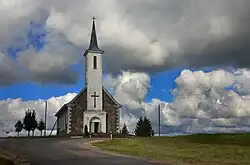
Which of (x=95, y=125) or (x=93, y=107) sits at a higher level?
(x=93, y=107)

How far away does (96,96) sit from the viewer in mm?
68562

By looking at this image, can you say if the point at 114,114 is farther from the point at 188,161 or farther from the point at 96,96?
the point at 188,161

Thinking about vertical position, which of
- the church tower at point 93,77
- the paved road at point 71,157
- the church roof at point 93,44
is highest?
the church roof at point 93,44

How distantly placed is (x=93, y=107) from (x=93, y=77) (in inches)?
195

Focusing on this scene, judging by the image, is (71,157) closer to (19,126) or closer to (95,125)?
(95,125)

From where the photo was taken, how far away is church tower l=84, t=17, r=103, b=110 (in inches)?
2694

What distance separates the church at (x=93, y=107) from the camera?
6688cm

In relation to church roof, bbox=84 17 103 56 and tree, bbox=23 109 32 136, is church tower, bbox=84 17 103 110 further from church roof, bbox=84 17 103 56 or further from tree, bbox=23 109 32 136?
tree, bbox=23 109 32 136

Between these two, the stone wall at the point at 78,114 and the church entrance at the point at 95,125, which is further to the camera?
the church entrance at the point at 95,125

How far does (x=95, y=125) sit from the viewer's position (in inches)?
2692

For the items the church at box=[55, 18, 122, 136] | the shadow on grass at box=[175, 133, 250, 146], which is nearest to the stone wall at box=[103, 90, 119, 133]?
the church at box=[55, 18, 122, 136]

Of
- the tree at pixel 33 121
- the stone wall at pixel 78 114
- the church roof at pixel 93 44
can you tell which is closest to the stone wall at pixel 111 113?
the stone wall at pixel 78 114

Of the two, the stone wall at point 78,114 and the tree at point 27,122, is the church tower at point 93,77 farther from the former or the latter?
the tree at point 27,122

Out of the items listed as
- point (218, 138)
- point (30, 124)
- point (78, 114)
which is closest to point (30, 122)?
point (30, 124)
